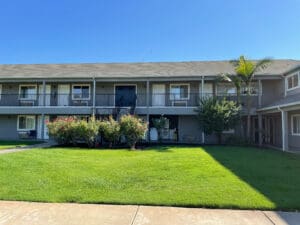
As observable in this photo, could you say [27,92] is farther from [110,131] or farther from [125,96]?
Answer: [110,131]

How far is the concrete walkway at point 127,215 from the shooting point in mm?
5371

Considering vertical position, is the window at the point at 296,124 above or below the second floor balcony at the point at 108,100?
below

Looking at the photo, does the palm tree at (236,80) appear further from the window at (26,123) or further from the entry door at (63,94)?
the window at (26,123)

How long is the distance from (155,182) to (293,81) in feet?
50.8

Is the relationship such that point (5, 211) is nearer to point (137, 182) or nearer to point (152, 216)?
point (152, 216)

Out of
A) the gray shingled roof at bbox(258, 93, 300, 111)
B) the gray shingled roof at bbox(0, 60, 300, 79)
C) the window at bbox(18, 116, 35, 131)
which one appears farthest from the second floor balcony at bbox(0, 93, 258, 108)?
the gray shingled roof at bbox(258, 93, 300, 111)

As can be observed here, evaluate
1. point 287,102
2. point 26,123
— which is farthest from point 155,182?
point 26,123

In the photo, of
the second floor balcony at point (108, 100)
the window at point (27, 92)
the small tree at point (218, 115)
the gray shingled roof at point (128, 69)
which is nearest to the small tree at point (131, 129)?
the small tree at point (218, 115)

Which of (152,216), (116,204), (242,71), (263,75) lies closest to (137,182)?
(116,204)

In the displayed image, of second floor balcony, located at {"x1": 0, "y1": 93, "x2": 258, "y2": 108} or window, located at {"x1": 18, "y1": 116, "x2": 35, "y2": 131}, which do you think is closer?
second floor balcony, located at {"x1": 0, "y1": 93, "x2": 258, "y2": 108}

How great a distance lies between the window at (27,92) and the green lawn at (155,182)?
48.9 ft

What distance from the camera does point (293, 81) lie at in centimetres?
2005

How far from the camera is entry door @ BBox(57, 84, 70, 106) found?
24844 mm

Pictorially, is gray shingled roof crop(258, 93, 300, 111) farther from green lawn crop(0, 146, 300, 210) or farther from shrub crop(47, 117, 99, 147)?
shrub crop(47, 117, 99, 147)
